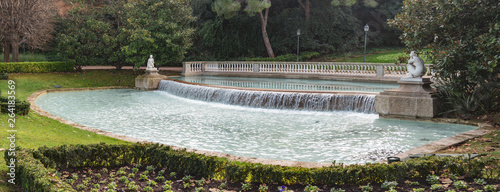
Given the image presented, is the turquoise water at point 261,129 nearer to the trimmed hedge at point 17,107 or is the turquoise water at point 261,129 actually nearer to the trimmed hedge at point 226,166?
the trimmed hedge at point 17,107

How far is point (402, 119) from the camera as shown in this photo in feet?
40.9

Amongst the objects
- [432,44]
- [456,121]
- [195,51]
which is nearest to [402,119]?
[456,121]

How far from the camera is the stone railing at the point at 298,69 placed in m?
22.8

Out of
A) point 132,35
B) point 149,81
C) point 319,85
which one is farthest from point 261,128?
point 132,35

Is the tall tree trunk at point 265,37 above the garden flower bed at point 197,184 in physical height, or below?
above

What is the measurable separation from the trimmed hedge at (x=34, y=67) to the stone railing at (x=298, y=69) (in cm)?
789

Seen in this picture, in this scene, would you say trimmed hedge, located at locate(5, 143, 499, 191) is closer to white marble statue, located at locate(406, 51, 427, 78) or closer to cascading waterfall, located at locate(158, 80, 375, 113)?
white marble statue, located at locate(406, 51, 427, 78)

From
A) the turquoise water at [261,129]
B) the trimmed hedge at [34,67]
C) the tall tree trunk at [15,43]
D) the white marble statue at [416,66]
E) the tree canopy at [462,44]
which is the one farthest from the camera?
the tall tree trunk at [15,43]

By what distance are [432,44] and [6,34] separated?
25.4 m

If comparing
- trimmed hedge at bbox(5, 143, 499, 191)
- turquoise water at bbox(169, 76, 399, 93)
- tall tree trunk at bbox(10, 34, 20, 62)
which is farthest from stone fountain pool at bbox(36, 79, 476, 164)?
tall tree trunk at bbox(10, 34, 20, 62)

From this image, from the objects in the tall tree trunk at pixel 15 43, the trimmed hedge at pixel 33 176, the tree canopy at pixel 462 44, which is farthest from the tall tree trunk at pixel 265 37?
the trimmed hedge at pixel 33 176

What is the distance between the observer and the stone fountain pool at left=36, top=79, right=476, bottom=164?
28.5 feet

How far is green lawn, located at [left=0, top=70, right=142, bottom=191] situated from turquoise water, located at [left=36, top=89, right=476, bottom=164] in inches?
47.2

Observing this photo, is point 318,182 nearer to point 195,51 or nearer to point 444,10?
point 444,10
